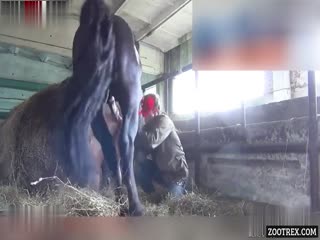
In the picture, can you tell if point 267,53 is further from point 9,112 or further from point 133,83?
point 9,112

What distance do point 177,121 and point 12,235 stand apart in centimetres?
104

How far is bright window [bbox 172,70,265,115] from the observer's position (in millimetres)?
2260

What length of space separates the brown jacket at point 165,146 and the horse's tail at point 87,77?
31 cm

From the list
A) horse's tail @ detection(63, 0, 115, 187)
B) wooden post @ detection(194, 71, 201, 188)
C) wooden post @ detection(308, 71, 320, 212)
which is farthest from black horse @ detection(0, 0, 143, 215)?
wooden post @ detection(308, 71, 320, 212)

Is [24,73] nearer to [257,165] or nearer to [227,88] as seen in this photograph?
[227,88]

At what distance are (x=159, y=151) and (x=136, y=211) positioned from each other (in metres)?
0.36

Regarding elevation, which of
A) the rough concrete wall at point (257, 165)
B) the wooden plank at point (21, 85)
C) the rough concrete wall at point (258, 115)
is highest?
the wooden plank at point (21, 85)

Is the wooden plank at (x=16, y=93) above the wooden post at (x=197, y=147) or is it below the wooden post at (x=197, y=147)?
above

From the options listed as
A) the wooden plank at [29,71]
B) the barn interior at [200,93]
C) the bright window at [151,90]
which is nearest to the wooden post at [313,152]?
the barn interior at [200,93]

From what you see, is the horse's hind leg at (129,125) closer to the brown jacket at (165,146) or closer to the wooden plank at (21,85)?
the brown jacket at (165,146)

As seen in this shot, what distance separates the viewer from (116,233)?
76.4 inches

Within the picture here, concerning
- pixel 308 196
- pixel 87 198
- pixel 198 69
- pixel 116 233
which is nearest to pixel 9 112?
pixel 87 198

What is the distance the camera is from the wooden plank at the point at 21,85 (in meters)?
2.25

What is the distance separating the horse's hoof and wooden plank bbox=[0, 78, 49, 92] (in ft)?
2.73
